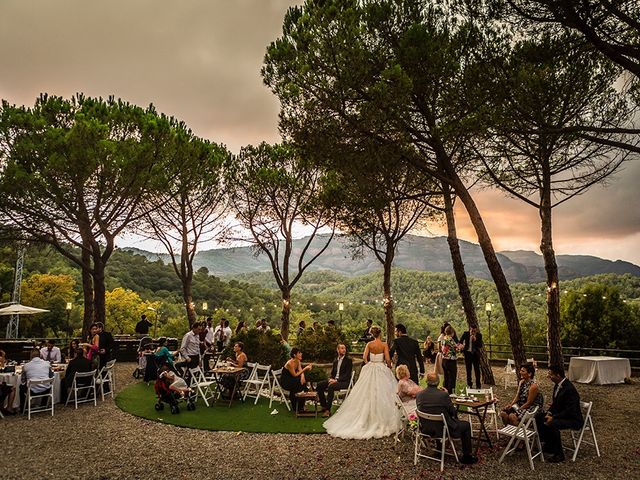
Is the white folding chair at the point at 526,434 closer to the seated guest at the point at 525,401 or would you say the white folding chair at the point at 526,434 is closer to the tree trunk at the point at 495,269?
the seated guest at the point at 525,401

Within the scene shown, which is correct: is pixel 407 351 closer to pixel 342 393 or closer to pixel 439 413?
pixel 342 393

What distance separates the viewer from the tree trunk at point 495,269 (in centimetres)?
1011

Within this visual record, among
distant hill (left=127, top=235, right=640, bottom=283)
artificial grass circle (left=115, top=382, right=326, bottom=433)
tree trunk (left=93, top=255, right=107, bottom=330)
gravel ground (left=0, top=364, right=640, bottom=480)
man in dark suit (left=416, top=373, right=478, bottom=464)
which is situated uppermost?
distant hill (left=127, top=235, right=640, bottom=283)

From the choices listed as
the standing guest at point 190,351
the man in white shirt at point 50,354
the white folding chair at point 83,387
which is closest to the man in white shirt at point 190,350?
the standing guest at point 190,351

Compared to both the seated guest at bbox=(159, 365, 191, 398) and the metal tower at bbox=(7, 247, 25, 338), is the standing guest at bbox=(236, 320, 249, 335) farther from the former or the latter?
the metal tower at bbox=(7, 247, 25, 338)

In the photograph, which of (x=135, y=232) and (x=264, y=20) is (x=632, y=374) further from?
(x=135, y=232)

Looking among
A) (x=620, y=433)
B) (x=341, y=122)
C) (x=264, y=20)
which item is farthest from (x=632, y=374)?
(x=264, y=20)

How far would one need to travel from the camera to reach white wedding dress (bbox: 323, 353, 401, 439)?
661 cm

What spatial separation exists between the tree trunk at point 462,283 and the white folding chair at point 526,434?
5604mm

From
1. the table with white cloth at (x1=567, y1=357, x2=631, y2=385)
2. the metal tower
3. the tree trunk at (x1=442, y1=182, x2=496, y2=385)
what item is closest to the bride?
the tree trunk at (x1=442, y1=182, x2=496, y2=385)

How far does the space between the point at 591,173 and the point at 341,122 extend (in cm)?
671

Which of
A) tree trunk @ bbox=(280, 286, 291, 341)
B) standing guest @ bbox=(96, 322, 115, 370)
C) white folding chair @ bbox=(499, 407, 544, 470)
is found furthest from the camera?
tree trunk @ bbox=(280, 286, 291, 341)

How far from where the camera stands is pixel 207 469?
510 centimetres

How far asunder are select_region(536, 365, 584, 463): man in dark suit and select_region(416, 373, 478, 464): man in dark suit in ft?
3.04
